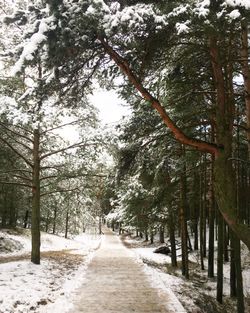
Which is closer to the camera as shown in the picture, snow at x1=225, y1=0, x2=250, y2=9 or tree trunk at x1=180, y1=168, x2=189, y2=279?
snow at x1=225, y1=0, x2=250, y2=9

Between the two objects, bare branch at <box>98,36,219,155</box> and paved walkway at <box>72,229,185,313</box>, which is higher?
bare branch at <box>98,36,219,155</box>

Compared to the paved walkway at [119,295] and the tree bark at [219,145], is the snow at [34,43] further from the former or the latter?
the paved walkway at [119,295]

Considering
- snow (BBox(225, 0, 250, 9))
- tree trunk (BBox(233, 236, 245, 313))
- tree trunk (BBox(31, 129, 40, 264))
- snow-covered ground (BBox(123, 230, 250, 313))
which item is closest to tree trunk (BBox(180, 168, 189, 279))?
snow-covered ground (BBox(123, 230, 250, 313))

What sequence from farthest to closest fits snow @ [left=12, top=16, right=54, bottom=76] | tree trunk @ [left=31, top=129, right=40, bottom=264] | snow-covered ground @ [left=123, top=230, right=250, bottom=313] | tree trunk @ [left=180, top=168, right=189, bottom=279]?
tree trunk @ [left=180, top=168, right=189, bottom=279] → tree trunk @ [left=31, top=129, right=40, bottom=264] → snow-covered ground @ [left=123, top=230, right=250, bottom=313] → snow @ [left=12, top=16, right=54, bottom=76]

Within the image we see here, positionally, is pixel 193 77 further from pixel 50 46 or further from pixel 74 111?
pixel 74 111

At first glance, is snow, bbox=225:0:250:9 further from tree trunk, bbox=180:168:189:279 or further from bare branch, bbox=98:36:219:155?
tree trunk, bbox=180:168:189:279

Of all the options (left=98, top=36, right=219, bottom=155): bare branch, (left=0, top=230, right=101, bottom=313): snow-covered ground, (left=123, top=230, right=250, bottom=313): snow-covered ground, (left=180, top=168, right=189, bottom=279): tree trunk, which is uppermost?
(left=98, top=36, right=219, bottom=155): bare branch

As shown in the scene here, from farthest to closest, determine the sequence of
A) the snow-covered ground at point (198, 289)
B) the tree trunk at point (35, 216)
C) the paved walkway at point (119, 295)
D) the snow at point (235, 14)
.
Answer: the tree trunk at point (35, 216) < the snow-covered ground at point (198, 289) < the paved walkway at point (119, 295) < the snow at point (235, 14)

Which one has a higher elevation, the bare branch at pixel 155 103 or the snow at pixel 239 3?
the snow at pixel 239 3

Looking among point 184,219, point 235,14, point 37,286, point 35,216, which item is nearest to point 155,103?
point 235,14

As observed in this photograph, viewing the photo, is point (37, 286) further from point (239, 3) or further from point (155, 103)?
point (239, 3)

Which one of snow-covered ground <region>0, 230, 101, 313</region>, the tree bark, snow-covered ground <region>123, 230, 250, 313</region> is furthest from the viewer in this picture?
snow-covered ground <region>123, 230, 250, 313</region>

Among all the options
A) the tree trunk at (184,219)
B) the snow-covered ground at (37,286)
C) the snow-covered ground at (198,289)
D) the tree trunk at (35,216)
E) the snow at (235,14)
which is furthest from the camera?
the tree trunk at (184,219)

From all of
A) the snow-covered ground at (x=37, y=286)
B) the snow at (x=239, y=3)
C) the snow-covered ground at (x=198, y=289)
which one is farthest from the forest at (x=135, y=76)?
the snow-covered ground at (x=37, y=286)
